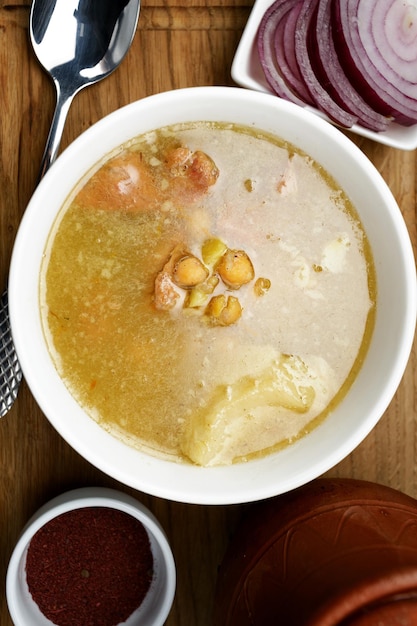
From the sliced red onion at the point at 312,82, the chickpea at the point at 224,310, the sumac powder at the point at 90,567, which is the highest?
the sliced red onion at the point at 312,82

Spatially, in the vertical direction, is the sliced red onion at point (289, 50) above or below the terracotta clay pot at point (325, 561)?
above

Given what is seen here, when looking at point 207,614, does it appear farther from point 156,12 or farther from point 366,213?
point 156,12

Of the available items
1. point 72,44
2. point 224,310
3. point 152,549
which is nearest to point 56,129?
point 72,44

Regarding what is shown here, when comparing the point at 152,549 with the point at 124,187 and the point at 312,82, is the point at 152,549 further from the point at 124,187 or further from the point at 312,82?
the point at 312,82

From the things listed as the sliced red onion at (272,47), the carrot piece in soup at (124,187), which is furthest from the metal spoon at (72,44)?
the sliced red onion at (272,47)

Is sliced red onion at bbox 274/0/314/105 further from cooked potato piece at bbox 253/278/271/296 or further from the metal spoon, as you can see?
cooked potato piece at bbox 253/278/271/296

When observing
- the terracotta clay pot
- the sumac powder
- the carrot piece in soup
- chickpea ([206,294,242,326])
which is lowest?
the sumac powder

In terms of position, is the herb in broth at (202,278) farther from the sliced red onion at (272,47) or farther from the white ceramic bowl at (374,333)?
the sliced red onion at (272,47)

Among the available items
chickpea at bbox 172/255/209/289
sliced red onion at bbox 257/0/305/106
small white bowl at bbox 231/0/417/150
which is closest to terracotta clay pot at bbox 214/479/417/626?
chickpea at bbox 172/255/209/289
